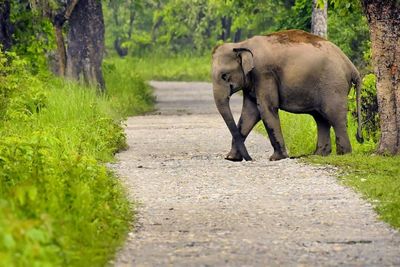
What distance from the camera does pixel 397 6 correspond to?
57.5 feet

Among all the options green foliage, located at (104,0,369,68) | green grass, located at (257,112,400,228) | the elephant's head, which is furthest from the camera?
green foliage, located at (104,0,369,68)

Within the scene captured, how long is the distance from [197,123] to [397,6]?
1107 centimetres

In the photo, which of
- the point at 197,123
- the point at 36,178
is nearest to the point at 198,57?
the point at 197,123

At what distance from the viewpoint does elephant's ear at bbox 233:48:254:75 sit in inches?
730

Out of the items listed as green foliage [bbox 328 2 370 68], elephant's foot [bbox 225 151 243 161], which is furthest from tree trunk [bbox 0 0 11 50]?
green foliage [bbox 328 2 370 68]

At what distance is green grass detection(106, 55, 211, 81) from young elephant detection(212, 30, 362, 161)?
127 ft

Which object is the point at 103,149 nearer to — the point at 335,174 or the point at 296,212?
the point at 335,174

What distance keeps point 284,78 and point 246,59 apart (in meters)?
0.62

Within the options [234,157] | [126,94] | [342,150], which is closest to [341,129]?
[342,150]

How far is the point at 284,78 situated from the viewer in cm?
1869

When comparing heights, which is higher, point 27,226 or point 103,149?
point 27,226

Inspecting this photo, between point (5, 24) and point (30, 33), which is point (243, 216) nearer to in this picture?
point (5, 24)

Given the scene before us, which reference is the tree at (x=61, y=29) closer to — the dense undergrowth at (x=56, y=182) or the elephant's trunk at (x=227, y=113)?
the dense undergrowth at (x=56, y=182)

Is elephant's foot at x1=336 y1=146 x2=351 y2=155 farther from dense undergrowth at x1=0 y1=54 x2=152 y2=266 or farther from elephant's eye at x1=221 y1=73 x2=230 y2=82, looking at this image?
dense undergrowth at x1=0 y1=54 x2=152 y2=266
